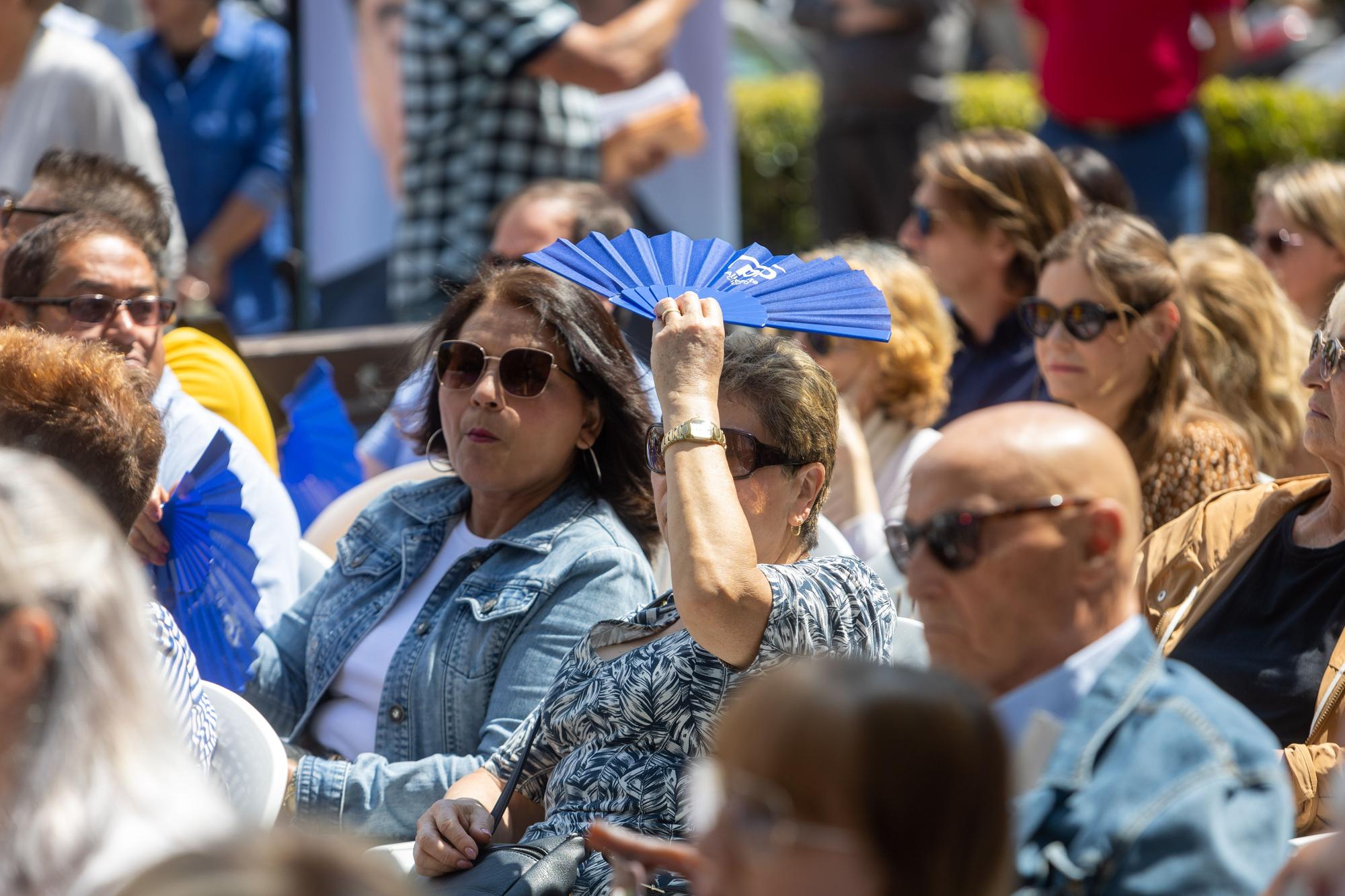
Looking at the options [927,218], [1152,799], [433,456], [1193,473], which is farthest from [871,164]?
[1152,799]

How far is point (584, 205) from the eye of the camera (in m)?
4.25

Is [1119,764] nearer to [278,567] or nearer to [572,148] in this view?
[278,567]

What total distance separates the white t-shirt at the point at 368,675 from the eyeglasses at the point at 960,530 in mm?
1388

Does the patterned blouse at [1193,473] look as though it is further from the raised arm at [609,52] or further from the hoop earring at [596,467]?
the raised arm at [609,52]

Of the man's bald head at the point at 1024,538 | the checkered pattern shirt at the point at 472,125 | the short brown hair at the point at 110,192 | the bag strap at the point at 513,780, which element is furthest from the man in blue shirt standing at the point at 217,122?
the man's bald head at the point at 1024,538

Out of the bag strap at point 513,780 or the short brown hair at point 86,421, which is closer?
the short brown hair at point 86,421

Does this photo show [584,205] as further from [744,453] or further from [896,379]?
[744,453]

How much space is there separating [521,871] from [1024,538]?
981 millimetres

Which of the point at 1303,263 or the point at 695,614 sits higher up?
the point at 695,614

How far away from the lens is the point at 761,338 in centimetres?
258

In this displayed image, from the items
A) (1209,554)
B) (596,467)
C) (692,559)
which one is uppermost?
(692,559)

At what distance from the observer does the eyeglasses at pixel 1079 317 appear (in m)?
3.55

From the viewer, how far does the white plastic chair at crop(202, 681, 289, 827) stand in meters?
2.38

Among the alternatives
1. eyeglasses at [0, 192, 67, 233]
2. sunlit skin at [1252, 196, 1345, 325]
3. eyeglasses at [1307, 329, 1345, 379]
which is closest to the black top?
eyeglasses at [1307, 329, 1345, 379]
